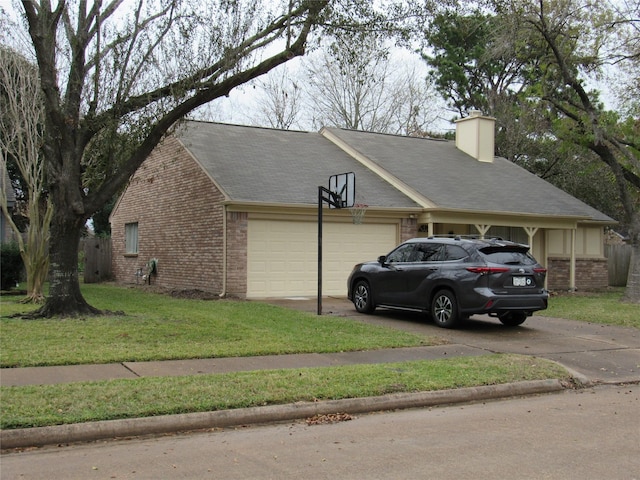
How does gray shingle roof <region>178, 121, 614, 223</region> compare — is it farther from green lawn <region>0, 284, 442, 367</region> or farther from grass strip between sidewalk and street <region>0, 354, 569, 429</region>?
grass strip between sidewalk and street <region>0, 354, 569, 429</region>

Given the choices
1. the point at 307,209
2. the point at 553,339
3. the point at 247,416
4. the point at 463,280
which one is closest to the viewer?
the point at 247,416

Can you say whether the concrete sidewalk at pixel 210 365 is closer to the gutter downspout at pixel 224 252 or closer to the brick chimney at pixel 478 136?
the gutter downspout at pixel 224 252

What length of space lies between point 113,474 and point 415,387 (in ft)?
12.2

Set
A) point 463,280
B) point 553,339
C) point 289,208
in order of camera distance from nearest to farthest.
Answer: point 553,339, point 463,280, point 289,208

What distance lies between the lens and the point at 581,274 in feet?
79.5

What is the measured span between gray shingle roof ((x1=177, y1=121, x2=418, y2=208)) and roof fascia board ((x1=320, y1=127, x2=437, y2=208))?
173mm

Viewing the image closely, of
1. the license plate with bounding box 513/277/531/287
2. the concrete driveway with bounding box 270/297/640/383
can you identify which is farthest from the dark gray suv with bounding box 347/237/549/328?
the concrete driveway with bounding box 270/297/640/383

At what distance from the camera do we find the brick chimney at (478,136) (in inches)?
1018

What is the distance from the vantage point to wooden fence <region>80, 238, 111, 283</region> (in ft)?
81.5

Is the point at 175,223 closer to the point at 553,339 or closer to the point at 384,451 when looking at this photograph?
the point at 553,339

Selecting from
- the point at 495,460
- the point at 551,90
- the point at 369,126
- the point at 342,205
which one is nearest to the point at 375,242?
the point at 342,205

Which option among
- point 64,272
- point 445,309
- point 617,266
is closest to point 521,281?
point 445,309

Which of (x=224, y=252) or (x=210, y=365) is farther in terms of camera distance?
(x=224, y=252)

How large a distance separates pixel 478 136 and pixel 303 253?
444 inches
